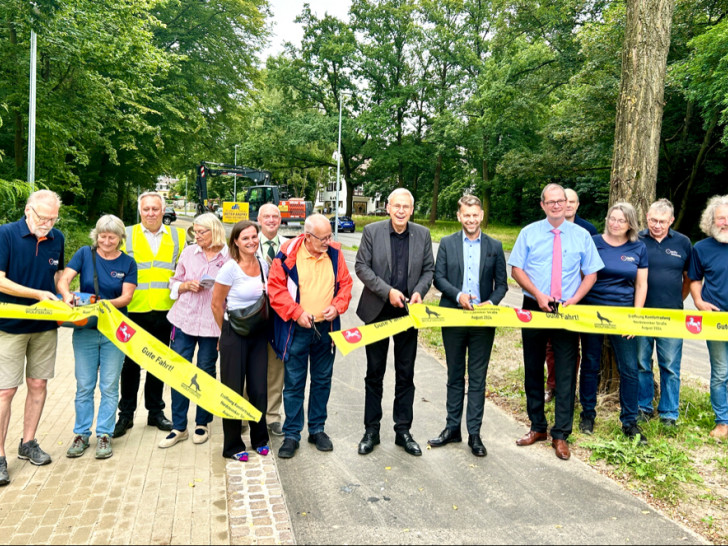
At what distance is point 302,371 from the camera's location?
4.62 m

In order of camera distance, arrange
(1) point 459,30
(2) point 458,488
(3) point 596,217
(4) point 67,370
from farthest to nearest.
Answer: (1) point 459,30 < (3) point 596,217 < (4) point 67,370 < (2) point 458,488

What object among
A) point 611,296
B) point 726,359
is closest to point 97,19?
point 611,296

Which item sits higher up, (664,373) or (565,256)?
(565,256)

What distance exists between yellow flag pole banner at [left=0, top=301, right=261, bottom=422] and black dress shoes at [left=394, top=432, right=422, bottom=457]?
127cm

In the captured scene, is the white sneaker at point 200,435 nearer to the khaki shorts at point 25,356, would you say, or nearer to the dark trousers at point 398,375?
the khaki shorts at point 25,356

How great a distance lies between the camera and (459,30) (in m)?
41.4

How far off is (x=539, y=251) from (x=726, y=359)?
80.4 inches

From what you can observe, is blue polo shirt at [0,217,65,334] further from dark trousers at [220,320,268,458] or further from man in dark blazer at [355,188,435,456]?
man in dark blazer at [355,188,435,456]

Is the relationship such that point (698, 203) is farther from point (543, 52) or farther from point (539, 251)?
point (539, 251)

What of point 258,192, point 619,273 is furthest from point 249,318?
point 258,192

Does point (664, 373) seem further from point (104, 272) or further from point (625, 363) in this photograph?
point (104, 272)

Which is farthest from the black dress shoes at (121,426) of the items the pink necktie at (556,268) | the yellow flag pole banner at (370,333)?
the pink necktie at (556,268)

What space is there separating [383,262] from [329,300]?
56cm

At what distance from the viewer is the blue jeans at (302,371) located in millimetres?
4547
